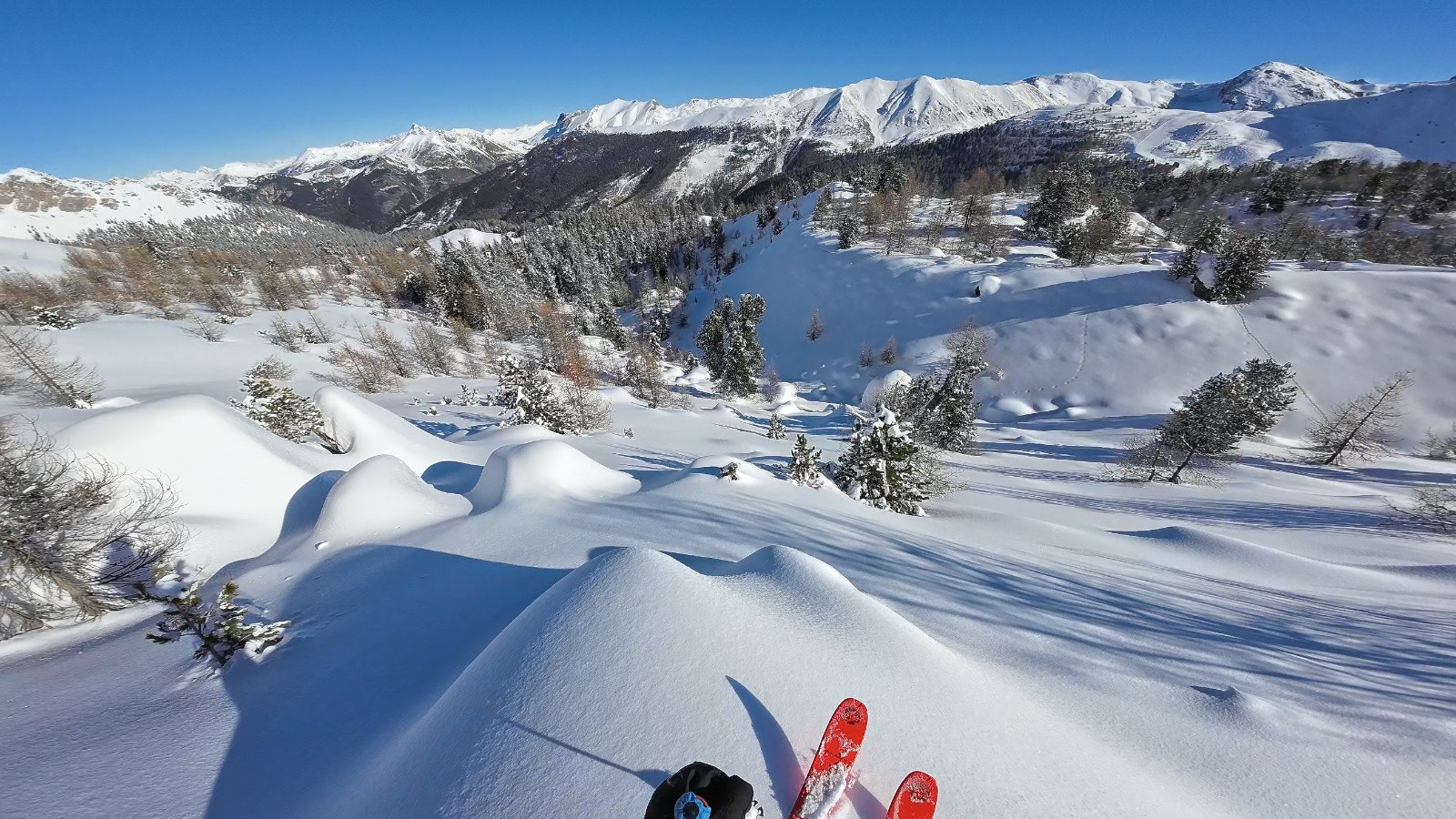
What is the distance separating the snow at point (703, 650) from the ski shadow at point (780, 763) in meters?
0.02

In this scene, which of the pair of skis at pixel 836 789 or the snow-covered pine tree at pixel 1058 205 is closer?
the pair of skis at pixel 836 789

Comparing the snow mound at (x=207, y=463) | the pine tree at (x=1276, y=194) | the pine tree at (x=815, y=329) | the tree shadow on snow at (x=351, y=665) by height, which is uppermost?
the pine tree at (x=1276, y=194)

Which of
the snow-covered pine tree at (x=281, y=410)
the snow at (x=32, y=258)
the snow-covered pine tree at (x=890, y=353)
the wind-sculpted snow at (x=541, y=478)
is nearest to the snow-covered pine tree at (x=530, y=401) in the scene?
the snow-covered pine tree at (x=281, y=410)

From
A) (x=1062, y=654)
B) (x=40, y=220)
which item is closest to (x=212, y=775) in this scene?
(x=1062, y=654)

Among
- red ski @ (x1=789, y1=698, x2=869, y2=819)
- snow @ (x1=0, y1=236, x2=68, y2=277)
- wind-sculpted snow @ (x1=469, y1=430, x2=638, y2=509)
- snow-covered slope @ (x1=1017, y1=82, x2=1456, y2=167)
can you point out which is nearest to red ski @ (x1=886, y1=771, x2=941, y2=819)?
red ski @ (x1=789, y1=698, x2=869, y2=819)

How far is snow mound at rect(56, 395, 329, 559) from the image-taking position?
1014 centimetres

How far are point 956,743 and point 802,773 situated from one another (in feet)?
5.22

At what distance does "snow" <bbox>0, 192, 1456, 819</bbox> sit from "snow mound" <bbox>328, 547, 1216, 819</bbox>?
1.2 inches

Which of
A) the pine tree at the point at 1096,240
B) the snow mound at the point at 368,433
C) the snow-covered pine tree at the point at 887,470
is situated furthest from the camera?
the pine tree at the point at 1096,240

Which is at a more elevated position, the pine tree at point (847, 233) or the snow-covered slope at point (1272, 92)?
the snow-covered slope at point (1272, 92)

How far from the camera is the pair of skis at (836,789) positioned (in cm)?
361

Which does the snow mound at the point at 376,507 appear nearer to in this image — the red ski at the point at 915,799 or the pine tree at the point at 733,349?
the red ski at the point at 915,799

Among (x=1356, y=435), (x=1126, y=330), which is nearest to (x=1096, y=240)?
(x=1126, y=330)

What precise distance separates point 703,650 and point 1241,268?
5495 centimetres
